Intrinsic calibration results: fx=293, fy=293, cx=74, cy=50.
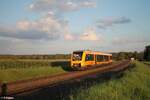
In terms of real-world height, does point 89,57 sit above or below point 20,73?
above

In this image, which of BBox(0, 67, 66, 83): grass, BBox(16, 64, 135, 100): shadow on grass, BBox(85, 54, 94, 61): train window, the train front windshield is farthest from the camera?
BBox(85, 54, 94, 61): train window

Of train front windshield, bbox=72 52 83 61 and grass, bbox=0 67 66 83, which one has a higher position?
train front windshield, bbox=72 52 83 61

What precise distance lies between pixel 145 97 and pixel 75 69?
2790 cm

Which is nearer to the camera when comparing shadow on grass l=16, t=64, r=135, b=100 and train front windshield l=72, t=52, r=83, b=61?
shadow on grass l=16, t=64, r=135, b=100

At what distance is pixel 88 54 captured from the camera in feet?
136

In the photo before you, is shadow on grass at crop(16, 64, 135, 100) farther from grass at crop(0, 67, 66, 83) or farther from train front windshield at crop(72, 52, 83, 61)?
train front windshield at crop(72, 52, 83, 61)

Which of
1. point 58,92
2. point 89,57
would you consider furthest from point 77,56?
point 58,92

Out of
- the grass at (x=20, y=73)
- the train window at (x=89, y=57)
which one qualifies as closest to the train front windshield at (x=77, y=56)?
the train window at (x=89, y=57)

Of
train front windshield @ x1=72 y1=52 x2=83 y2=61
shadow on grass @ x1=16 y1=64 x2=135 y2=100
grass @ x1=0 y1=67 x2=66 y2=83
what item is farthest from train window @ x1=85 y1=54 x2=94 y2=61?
shadow on grass @ x1=16 y1=64 x2=135 y2=100

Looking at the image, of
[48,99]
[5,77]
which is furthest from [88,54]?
[48,99]

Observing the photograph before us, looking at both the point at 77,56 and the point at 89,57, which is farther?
the point at 89,57

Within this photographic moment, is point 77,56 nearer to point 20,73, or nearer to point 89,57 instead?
point 89,57

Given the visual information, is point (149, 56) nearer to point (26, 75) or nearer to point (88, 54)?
point (88, 54)

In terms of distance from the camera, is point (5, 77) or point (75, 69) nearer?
point (5, 77)
